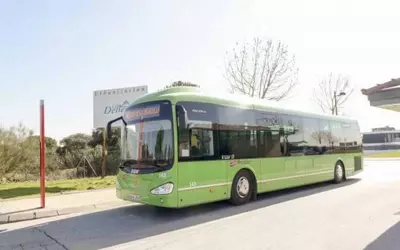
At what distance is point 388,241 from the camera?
20.2ft

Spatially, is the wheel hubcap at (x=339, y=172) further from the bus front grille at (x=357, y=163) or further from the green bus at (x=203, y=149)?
the green bus at (x=203, y=149)

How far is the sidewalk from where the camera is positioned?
30.6 feet

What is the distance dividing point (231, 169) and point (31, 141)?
1396 cm

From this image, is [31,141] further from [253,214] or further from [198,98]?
[253,214]

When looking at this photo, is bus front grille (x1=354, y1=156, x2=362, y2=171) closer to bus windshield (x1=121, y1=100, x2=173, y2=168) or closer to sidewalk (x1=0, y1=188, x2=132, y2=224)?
sidewalk (x1=0, y1=188, x2=132, y2=224)

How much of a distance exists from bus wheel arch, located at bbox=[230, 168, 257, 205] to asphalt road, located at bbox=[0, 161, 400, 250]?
305 mm

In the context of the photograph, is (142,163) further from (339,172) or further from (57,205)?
(339,172)

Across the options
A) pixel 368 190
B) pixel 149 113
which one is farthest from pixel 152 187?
pixel 368 190

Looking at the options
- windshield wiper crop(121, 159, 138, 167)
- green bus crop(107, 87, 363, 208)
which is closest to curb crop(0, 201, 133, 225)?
green bus crop(107, 87, 363, 208)

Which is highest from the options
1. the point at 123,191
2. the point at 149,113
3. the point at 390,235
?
the point at 149,113

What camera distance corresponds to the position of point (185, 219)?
861cm

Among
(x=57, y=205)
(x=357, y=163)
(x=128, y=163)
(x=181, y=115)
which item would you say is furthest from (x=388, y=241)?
(x=357, y=163)

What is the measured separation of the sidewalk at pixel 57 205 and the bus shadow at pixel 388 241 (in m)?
7.28

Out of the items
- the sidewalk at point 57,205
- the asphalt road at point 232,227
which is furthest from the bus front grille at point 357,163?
the sidewalk at point 57,205
